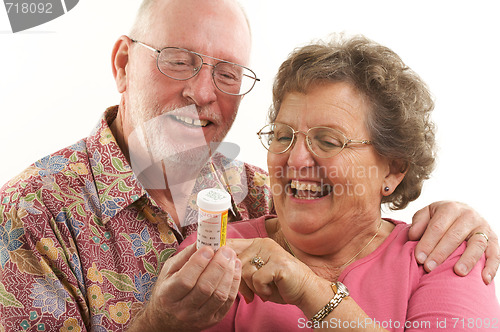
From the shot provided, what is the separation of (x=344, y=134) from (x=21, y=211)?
41.1 inches

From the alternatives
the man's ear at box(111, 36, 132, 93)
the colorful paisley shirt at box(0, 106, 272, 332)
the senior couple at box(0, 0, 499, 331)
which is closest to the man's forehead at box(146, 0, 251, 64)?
the senior couple at box(0, 0, 499, 331)

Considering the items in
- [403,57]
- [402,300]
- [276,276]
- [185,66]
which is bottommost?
[402,300]

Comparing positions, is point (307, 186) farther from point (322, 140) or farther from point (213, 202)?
point (213, 202)

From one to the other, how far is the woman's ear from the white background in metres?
0.82

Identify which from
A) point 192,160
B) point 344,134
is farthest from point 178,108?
point 344,134

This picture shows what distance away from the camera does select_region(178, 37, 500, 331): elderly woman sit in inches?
57.9

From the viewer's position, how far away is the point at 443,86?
2869 millimetres

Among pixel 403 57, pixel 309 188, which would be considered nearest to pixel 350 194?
pixel 309 188

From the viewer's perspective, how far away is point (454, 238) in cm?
160

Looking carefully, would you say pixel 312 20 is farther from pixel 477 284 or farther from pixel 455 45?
pixel 477 284

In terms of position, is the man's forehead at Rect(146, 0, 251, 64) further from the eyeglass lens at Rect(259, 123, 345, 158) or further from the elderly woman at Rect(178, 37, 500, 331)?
the eyeglass lens at Rect(259, 123, 345, 158)

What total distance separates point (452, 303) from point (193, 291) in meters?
0.74

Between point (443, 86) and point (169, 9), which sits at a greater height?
point (169, 9)

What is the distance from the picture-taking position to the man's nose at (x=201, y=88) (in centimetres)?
185
